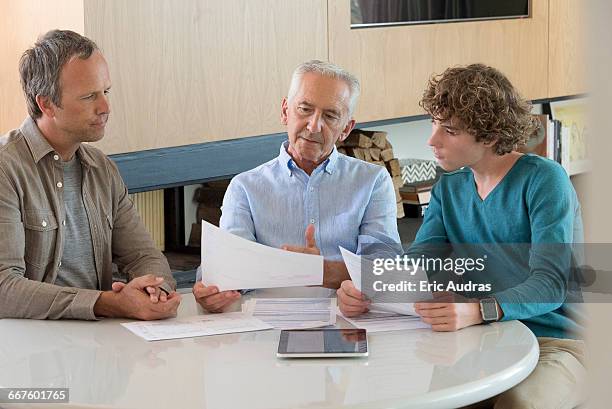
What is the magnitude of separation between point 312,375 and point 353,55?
85.3 inches

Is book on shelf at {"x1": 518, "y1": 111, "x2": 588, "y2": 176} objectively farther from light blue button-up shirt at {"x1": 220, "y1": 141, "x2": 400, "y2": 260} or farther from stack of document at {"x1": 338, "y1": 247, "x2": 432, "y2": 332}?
stack of document at {"x1": 338, "y1": 247, "x2": 432, "y2": 332}

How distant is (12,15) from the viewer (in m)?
2.64

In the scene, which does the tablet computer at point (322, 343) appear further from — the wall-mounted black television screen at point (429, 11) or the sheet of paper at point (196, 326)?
the wall-mounted black television screen at point (429, 11)

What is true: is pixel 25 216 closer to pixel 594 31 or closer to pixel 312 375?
pixel 312 375

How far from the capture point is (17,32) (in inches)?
104

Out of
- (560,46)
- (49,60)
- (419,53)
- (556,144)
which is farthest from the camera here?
(556,144)

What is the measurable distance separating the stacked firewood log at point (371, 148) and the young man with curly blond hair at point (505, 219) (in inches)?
64.7

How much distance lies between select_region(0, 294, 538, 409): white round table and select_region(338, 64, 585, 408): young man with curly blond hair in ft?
0.22

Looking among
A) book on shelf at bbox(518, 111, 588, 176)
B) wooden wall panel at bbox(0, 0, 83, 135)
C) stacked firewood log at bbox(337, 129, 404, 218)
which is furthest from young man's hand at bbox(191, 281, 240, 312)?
book on shelf at bbox(518, 111, 588, 176)

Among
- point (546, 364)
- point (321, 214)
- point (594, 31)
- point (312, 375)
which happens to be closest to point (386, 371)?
point (312, 375)

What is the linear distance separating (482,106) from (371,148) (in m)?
1.84

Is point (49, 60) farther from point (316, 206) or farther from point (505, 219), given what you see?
point (505, 219)

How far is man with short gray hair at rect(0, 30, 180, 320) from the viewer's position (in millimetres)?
1808

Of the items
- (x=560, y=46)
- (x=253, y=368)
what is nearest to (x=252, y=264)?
(x=253, y=368)
